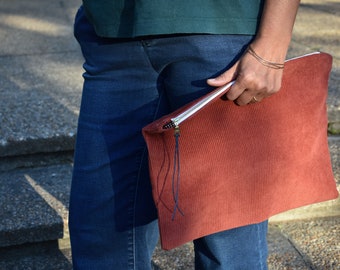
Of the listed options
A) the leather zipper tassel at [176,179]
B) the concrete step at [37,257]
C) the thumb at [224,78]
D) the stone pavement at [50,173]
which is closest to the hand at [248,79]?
the thumb at [224,78]

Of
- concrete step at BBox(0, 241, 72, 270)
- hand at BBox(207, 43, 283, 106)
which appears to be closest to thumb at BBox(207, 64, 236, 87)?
hand at BBox(207, 43, 283, 106)

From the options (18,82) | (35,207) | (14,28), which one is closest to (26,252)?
(35,207)

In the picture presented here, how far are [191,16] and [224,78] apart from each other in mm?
157

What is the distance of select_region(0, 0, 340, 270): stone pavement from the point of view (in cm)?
265

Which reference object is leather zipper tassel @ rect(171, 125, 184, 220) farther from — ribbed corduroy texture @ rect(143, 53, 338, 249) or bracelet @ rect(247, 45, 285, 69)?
bracelet @ rect(247, 45, 285, 69)

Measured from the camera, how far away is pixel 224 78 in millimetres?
1435

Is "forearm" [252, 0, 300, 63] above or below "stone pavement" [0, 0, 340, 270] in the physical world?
above

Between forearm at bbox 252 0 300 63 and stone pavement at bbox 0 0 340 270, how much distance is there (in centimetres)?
139

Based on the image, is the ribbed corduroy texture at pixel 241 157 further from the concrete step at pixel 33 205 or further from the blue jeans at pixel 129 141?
the concrete step at pixel 33 205

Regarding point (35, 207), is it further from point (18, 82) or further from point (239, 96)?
point (239, 96)

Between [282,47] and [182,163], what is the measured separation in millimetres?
350

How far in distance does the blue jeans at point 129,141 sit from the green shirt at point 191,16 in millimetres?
28

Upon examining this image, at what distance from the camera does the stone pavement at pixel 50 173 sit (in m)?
2.65

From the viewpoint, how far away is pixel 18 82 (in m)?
3.73
